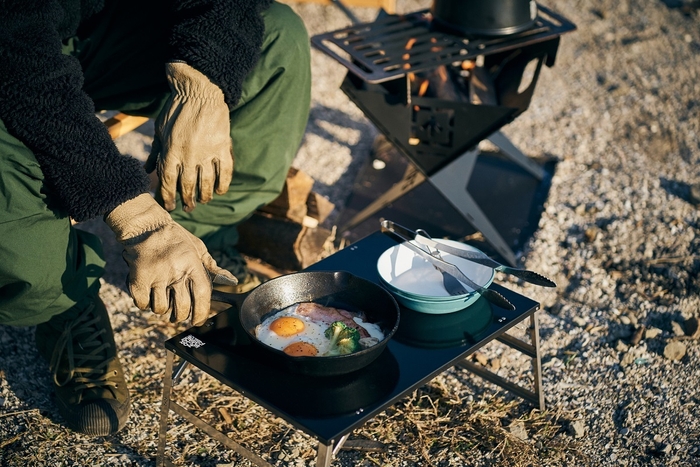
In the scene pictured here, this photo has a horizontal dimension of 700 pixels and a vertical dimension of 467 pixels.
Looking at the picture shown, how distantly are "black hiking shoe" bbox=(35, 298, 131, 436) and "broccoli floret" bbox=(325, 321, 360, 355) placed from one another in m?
0.84

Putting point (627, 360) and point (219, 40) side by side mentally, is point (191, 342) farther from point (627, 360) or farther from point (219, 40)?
point (627, 360)

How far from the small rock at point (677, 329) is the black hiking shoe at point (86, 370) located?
6.58ft

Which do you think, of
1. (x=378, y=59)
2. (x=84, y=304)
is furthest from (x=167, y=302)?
(x=378, y=59)

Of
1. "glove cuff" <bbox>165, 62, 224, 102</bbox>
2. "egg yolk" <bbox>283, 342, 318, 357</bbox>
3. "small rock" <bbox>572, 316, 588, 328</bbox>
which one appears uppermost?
"glove cuff" <bbox>165, 62, 224, 102</bbox>

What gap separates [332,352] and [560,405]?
3.34 feet

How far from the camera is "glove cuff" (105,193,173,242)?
193 cm

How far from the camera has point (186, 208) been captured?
7.39 ft

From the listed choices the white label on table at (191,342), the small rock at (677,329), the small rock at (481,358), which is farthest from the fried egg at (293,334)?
the small rock at (677,329)

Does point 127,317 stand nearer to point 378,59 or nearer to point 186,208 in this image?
point 186,208

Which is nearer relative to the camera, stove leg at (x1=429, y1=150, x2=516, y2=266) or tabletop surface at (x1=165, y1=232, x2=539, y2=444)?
tabletop surface at (x1=165, y1=232, x2=539, y2=444)

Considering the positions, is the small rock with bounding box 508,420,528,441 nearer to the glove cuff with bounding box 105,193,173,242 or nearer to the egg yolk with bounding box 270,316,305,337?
the egg yolk with bounding box 270,316,305,337

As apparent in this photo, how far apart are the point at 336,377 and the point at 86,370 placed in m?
1.00

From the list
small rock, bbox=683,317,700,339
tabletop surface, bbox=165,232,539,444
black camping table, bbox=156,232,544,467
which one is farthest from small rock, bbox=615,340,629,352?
tabletop surface, bbox=165,232,539,444

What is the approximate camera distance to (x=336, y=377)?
1727 millimetres
